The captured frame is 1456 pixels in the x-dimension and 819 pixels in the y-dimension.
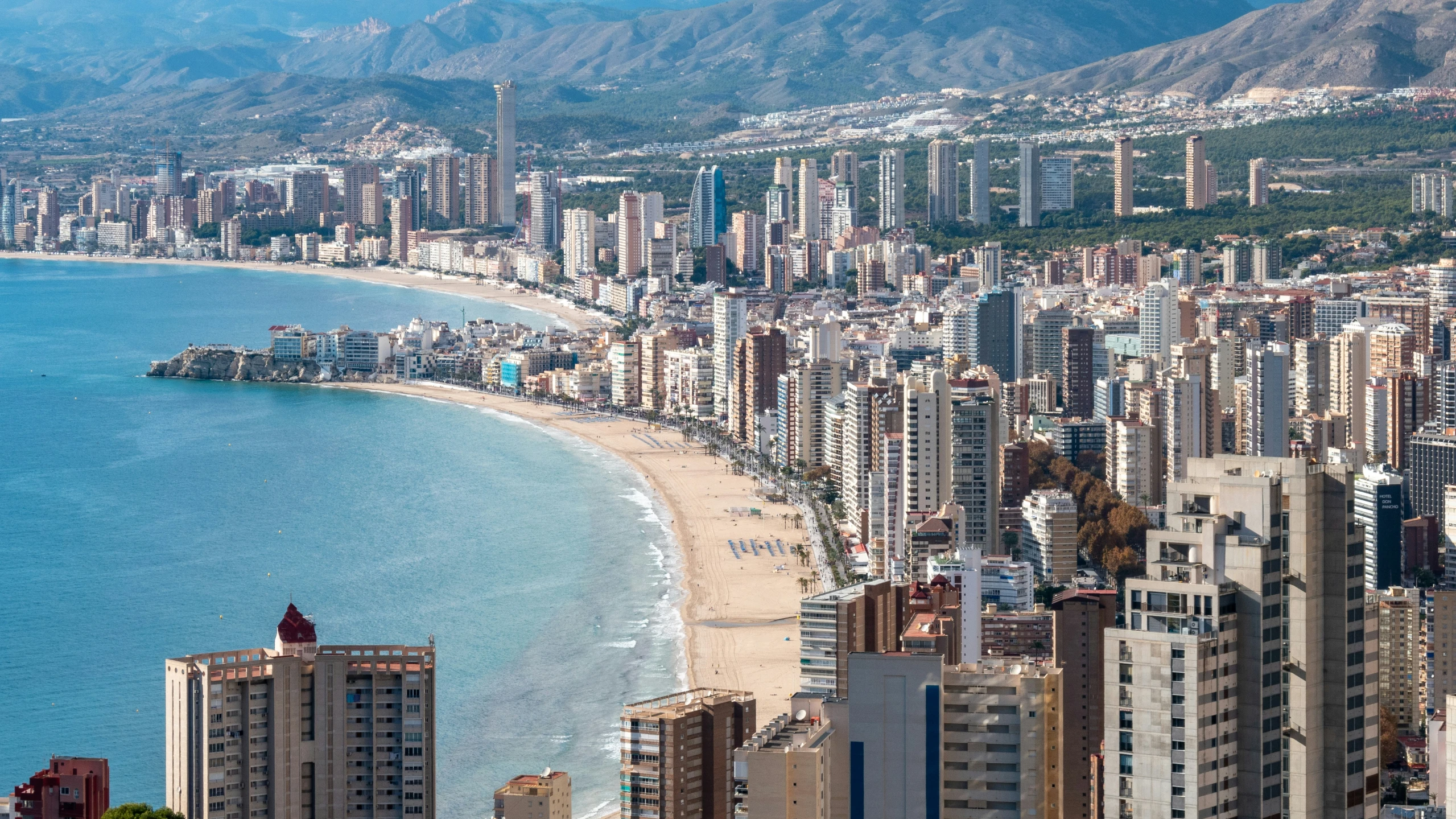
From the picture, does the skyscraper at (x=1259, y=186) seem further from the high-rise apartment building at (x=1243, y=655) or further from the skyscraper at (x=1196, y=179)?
the high-rise apartment building at (x=1243, y=655)

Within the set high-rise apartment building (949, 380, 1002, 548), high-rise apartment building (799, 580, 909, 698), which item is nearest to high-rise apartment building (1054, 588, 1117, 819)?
high-rise apartment building (799, 580, 909, 698)

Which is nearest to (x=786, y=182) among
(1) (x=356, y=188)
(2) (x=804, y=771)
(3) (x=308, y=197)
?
(1) (x=356, y=188)

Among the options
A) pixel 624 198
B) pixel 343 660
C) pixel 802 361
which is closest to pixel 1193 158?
pixel 624 198

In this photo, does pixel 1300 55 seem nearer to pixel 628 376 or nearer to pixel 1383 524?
pixel 628 376

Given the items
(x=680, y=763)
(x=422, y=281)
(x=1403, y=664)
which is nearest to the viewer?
(x=680, y=763)

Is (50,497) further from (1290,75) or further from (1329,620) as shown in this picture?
(1290,75)

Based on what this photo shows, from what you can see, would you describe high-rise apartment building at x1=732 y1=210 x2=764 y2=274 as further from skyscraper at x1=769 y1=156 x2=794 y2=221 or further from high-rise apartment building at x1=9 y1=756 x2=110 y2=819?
high-rise apartment building at x1=9 y1=756 x2=110 y2=819
